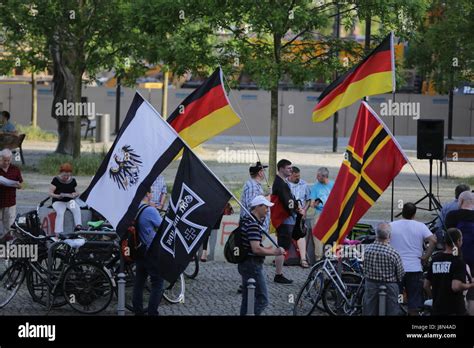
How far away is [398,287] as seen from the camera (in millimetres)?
11539

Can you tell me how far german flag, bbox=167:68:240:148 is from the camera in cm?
1384

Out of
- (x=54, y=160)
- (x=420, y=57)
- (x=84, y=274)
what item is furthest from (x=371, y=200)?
(x=420, y=57)

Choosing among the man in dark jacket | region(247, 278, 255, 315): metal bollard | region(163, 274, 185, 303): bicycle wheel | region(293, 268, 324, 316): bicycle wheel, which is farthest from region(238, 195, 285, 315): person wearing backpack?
the man in dark jacket

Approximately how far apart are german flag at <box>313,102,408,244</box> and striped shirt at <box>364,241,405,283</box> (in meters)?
1.13

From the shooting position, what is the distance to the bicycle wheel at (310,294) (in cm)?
1285

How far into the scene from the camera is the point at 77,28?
27.8 metres

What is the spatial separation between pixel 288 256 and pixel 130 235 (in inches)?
196

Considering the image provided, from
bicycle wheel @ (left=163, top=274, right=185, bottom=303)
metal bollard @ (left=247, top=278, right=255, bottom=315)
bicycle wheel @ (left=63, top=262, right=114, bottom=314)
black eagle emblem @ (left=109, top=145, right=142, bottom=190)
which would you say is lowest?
bicycle wheel @ (left=163, top=274, right=185, bottom=303)

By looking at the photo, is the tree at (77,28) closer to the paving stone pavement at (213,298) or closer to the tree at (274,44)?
the tree at (274,44)

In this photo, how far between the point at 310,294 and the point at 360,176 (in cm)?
157

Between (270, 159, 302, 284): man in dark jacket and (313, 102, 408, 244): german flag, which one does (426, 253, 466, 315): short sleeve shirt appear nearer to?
(313, 102, 408, 244): german flag

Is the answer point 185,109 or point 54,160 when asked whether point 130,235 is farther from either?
point 54,160

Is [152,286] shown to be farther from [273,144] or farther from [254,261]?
[273,144]

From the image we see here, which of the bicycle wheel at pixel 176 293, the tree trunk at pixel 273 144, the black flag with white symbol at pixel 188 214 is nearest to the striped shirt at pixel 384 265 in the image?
the black flag with white symbol at pixel 188 214
